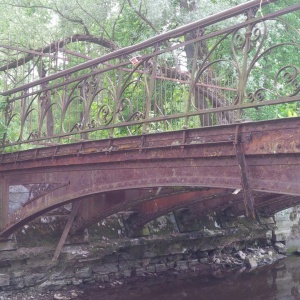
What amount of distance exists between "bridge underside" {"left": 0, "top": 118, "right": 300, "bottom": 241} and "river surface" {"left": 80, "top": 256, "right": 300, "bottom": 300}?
5.90ft

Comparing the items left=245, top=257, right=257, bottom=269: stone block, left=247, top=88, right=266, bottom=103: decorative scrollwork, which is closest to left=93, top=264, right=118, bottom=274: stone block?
left=245, top=257, right=257, bottom=269: stone block

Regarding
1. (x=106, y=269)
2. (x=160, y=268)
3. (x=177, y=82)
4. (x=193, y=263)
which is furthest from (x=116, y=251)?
(x=177, y=82)

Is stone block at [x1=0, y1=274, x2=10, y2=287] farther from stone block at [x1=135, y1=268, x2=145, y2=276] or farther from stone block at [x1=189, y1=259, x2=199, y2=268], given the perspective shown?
stone block at [x1=189, y1=259, x2=199, y2=268]

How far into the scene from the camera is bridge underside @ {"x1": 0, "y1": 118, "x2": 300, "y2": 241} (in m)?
4.46

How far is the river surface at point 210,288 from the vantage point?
1080 centimetres

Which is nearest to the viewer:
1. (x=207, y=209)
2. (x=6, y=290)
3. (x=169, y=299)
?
(x=6, y=290)

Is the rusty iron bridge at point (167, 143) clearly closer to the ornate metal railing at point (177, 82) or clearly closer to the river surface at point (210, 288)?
the ornate metal railing at point (177, 82)

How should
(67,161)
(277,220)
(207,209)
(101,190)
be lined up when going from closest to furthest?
(101,190)
(67,161)
(207,209)
(277,220)

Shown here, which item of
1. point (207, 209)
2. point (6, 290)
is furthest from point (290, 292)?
point (6, 290)

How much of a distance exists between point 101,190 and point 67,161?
38.2 inches

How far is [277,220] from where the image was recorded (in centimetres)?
1672

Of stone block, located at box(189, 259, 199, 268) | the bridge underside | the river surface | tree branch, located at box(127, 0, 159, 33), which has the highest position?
tree branch, located at box(127, 0, 159, 33)

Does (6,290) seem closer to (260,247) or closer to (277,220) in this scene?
(260,247)

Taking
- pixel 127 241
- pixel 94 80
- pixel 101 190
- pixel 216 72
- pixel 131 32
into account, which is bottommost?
pixel 127 241
